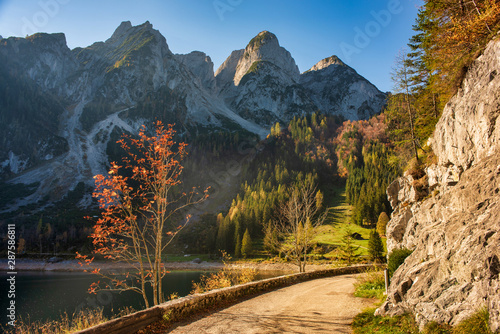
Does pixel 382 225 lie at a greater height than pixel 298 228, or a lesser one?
lesser

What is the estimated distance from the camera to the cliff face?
6.25 meters

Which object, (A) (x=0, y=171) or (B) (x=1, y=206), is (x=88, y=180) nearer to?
(B) (x=1, y=206)

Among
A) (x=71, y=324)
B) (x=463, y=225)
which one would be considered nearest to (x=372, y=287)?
(x=463, y=225)

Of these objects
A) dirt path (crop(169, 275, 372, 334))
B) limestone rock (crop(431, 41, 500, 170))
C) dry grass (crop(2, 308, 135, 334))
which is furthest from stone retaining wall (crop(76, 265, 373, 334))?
limestone rock (crop(431, 41, 500, 170))

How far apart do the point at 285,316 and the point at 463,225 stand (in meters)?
7.02

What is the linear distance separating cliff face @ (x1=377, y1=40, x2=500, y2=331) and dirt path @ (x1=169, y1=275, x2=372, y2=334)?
213 centimetres

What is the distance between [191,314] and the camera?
1044cm

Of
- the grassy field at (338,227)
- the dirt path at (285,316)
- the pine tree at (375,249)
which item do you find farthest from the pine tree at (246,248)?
the dirt path at (285,316)

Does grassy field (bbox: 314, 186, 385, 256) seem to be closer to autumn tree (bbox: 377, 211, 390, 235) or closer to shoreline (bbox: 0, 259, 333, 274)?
autumn tree (bbox: 377, 211, 390, 235)

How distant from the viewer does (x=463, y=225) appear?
8.53 metres

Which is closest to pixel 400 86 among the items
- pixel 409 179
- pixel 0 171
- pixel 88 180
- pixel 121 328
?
pixel 409 179

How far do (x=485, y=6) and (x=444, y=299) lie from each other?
1657 centimetres

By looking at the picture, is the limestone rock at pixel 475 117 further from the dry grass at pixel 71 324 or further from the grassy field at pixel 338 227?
the grassy field at pixel 338 227

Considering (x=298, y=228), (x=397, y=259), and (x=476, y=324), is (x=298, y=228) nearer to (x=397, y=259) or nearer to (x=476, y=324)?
(x=397, y=259)
